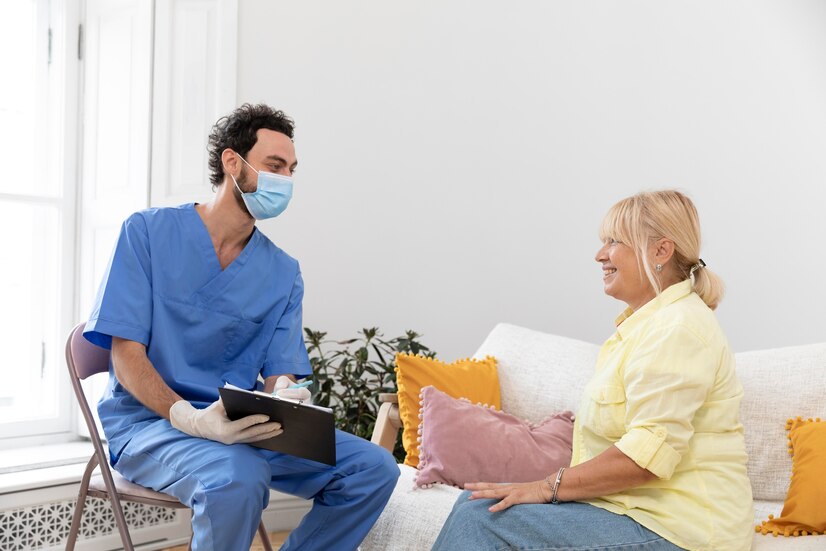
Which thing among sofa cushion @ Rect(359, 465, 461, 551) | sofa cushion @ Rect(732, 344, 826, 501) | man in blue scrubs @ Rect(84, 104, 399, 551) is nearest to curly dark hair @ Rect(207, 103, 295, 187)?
man in blue scrubs @ Rect(84, 104, 399, 551)

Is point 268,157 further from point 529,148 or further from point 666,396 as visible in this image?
point 529,148

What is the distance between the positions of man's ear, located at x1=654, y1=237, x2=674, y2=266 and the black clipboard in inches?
30.0

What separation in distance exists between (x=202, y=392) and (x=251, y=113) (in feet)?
2.56

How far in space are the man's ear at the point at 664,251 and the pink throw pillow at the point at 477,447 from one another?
76cm

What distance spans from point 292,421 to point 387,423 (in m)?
0.75

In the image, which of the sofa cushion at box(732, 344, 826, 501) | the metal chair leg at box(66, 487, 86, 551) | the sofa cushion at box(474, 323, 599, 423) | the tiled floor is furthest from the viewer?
the tiled floor

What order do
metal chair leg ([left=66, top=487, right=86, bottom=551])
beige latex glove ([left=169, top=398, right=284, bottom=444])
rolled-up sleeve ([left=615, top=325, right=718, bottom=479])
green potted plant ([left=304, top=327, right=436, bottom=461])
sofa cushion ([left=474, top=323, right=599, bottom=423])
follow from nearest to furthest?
rolled-up sleeve ([left=615, top=325, right=718, bottom=479]) < beige latex glove ([left=169, top=398, right=284, bottom=444]) < metal chair leg ([left=66, top=487, right=86, bottom=551]) < sofa cushion ([left=474, top=323, right=599, bottom=423]) < green potted plant ([left=304, top=327, right=436, bottom=461])

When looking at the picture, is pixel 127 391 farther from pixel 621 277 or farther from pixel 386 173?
pixel 386 173

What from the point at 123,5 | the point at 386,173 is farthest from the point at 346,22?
the point at 123,5

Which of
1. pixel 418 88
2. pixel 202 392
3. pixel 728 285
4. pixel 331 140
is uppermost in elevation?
pixel 418 88

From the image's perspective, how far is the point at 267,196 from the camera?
7.13 feet

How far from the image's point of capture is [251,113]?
226cm

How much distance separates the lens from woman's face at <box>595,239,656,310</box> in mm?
1739

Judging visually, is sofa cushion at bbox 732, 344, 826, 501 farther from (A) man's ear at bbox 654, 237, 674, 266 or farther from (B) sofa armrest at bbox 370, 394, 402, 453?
(B) sofa armrest at bbox 370, 394, 402, 453
